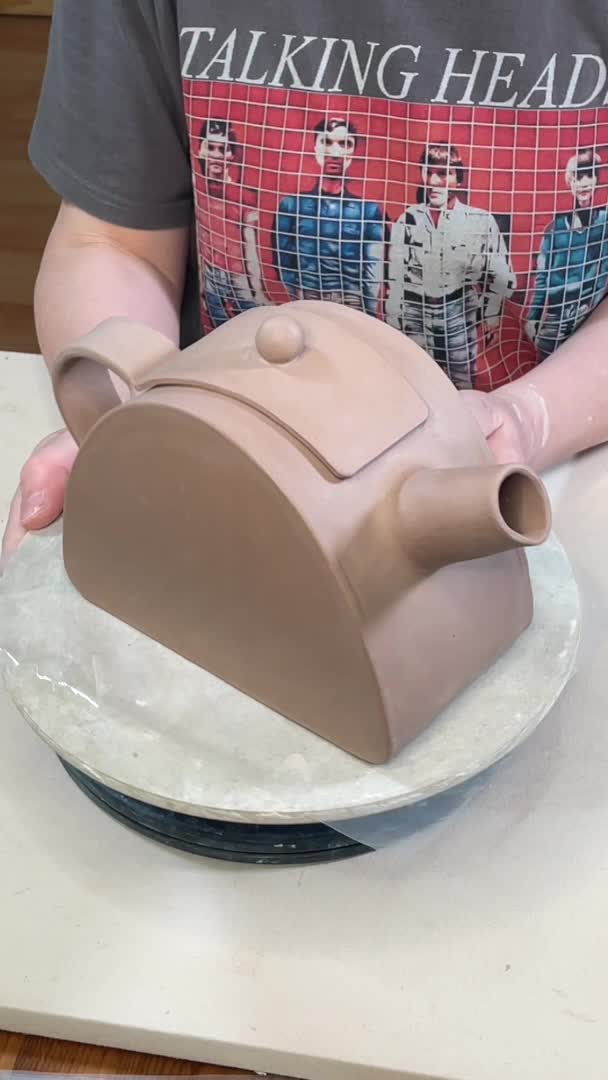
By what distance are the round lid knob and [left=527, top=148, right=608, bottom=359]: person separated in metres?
0.31

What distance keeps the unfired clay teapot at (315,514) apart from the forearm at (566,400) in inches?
7.9

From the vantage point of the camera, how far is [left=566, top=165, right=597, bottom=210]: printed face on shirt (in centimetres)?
69

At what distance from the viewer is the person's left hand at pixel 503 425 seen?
674 mm

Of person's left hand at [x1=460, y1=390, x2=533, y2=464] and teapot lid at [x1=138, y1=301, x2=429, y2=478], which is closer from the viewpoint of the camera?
teapot lid at [x1=138, y1=301, x2=429, y2=478]

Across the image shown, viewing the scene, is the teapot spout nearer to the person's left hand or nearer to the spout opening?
the spout opening

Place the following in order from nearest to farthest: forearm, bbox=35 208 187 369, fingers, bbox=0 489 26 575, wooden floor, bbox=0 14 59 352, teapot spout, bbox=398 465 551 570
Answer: teapot spout, bbox=398 465 551 570
fingers, bbox=0 489 26 575
forearm, bbox=35 208 187 369
wooden floor, bbox=0 14 59 352

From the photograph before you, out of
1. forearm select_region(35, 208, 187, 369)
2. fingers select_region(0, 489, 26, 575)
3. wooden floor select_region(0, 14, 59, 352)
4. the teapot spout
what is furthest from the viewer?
wooden floor select_region(0, 14, 59, 352)

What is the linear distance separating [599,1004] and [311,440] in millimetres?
297

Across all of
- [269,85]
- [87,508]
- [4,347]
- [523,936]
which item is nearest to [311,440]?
[87,508]

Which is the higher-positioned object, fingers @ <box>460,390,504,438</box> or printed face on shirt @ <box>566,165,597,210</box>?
printed face on shirt @ <box>566,165,597,210</box>

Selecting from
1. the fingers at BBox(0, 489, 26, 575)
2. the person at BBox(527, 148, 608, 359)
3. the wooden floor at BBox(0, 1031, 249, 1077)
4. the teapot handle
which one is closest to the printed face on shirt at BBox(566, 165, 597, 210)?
the person at BBox(527, 148, 608, 359)

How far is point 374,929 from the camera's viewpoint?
1.68 feet

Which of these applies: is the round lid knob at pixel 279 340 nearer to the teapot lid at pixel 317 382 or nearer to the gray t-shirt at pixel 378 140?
the teapot lid at pixel 317 382

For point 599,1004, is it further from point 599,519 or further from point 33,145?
point 33,145
